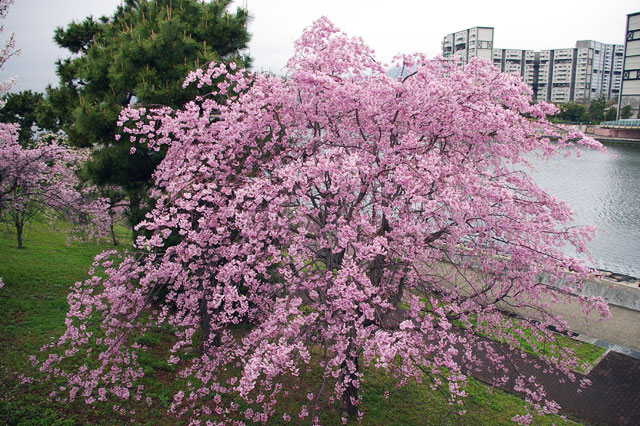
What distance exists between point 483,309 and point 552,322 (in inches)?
50.1

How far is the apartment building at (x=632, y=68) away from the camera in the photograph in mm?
56688

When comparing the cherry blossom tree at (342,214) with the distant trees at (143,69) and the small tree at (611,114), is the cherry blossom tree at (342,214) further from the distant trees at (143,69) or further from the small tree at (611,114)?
the small tree at (611,114)

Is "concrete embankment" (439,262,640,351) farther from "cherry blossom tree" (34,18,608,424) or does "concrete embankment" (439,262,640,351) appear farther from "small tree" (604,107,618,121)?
"small tree" (604,107,618,121)

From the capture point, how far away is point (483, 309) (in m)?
6.90

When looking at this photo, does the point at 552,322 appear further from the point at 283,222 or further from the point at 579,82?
the point at 579,82

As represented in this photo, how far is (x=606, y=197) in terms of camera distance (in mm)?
31281

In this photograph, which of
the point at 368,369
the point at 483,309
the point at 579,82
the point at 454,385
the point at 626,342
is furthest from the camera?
the point at 579,82

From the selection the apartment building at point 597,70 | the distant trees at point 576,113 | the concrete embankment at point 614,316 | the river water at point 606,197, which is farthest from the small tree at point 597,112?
the concrete embankment at point 614,316

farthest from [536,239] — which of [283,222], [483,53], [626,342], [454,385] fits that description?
[483,53]

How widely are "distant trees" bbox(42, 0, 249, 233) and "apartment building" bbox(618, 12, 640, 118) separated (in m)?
64.9

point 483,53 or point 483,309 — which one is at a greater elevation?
point 483,53

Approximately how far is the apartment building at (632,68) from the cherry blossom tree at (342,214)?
65408 millimetres

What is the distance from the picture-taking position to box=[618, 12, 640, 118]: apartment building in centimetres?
5669

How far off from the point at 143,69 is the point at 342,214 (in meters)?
5.97
